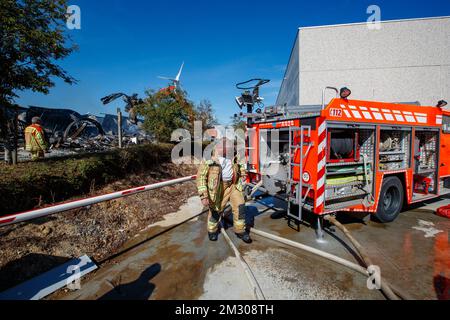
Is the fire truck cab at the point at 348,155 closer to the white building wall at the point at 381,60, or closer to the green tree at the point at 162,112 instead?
the green tree at the point at 162,112

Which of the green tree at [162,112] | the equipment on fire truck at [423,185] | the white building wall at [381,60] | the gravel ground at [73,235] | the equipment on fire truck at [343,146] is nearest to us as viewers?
the gravel ground at [73,235]

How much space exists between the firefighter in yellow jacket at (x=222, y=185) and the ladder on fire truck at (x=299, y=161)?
92 centimetres

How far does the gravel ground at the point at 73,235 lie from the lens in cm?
295

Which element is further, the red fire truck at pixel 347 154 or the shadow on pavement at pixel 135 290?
the red fire truck at pixel 347 154

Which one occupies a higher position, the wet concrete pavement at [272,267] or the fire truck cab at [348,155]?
the fire truck cab at [348,155]

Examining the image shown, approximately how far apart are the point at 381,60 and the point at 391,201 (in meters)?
15.9

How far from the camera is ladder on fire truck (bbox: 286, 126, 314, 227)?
12.5ft

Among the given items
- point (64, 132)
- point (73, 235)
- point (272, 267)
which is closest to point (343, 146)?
point (272, 267)

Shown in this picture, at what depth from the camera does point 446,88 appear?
1470 cm

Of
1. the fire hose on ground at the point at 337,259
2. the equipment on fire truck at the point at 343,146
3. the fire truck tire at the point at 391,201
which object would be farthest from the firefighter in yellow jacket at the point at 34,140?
the fire truck tire at the point at 391,201

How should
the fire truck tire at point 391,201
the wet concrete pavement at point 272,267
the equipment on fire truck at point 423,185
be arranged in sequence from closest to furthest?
the wet concrete pavement at point 272,267 < the fire truck tire at point 391,201 < the equipment on fire truck at point 423,185

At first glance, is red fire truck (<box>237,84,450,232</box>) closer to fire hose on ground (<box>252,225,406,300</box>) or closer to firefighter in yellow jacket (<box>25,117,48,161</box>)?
fire hose on ground (<box>252,225,406,300</box>)

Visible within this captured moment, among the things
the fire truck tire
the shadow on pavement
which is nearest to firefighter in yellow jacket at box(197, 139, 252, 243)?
the shadow on pavement

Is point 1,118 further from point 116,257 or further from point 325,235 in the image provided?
point 325,235
